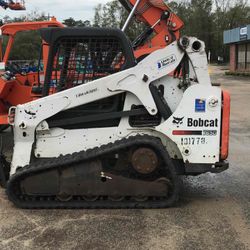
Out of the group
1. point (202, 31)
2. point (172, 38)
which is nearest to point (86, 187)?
point (172, 38)

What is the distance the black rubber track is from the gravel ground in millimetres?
85

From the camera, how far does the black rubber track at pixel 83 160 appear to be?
4938mm

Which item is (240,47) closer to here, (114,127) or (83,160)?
(114,127)

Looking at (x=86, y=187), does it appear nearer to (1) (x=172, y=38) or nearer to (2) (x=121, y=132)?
(2) (x=121, y=132)

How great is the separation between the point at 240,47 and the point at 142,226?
36.4 meters

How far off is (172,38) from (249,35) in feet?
95.5

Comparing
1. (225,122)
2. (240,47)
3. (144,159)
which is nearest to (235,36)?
(240,47)

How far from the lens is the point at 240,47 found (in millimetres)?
38688

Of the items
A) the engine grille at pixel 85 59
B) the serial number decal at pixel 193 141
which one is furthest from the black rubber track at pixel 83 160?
the engine grille at pixel 85 59

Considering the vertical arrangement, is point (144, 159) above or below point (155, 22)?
below

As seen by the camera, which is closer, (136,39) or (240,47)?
(136,39)

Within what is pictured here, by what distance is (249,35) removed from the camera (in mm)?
34688

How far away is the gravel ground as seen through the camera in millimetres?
4191

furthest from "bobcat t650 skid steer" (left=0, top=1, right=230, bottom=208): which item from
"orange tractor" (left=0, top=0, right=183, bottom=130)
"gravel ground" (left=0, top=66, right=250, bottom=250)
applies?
"orange tractor" (left=0, top=0, right=183, bottom=130)
